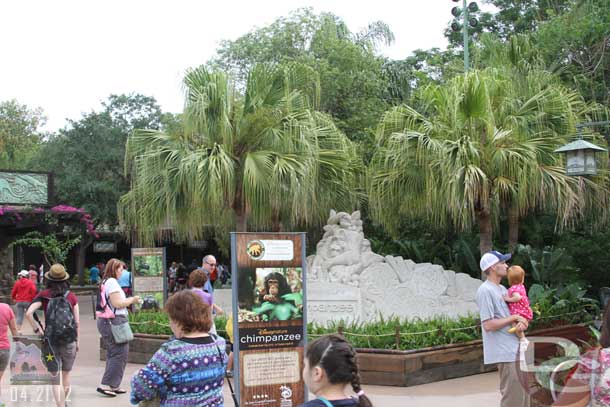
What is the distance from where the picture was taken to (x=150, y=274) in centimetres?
1580

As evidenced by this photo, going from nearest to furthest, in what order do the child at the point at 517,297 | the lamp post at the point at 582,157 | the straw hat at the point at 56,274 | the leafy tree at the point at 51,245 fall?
the child at the point at 517,297 < the straw hat at the point at 56,274 < the lamp post at the point at 582,157 < the leafy tree at the point at 51,245

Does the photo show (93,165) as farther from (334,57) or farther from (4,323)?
(4,323)

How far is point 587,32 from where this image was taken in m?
17.4

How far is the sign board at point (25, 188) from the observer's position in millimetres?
26953

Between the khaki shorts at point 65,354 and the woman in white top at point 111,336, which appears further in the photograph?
the woman in white top at point 111,336

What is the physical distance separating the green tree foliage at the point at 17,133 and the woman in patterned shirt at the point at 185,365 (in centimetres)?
4182

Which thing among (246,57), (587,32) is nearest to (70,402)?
(587,32)

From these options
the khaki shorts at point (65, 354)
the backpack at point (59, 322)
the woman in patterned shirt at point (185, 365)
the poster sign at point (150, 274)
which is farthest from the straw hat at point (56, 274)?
the poster sign at point (150, 274)

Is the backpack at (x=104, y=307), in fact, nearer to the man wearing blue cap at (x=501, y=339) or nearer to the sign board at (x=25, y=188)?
the man wearing blue cap at (x=501, y=339)

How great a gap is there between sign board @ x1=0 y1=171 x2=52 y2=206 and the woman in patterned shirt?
24746 millimetres

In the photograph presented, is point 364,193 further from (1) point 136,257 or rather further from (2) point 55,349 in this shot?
(2) point 55,349

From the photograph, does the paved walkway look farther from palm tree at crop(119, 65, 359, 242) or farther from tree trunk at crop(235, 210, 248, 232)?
tree trunk at crop(235, 210, 248, 232)

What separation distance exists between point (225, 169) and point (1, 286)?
2000cm

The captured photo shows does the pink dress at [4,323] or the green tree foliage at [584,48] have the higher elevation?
the green tree foliage at [584,48]
